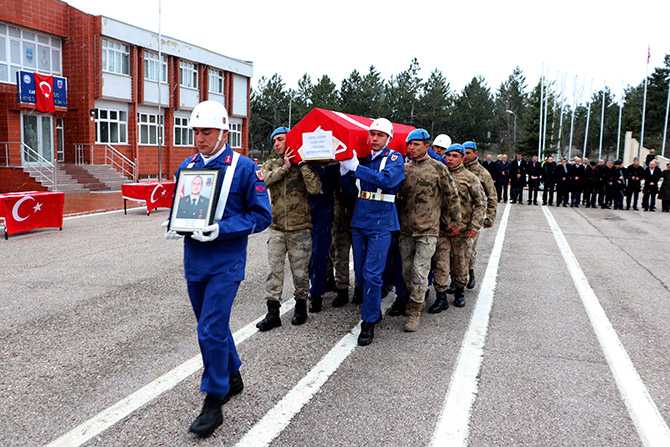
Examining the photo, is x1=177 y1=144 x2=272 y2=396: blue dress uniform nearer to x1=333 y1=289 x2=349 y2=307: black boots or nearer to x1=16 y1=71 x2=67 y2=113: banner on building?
x1=333 y1=289 x2=349 y2=307: black boots

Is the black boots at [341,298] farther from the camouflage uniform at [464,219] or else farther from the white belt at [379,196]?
the white belt at [379,196]

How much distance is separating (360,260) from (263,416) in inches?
85.0

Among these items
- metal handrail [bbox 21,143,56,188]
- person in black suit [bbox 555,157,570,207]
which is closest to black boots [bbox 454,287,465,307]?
person in black suit [bbox 555,157,570,207]

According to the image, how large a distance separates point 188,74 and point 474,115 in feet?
177

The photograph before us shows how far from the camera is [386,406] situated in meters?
3.72

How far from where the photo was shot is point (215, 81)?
39.9 m

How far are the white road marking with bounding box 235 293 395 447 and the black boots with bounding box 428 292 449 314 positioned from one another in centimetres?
135

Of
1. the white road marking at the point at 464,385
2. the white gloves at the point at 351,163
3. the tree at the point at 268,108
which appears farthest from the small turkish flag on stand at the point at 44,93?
the tree at the point at 268,108

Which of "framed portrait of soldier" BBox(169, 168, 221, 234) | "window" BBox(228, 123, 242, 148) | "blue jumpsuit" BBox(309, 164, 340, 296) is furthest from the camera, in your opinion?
"window" BBox(228, 123, 242, 148)

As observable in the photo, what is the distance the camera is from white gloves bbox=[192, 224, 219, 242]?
3.17 metres

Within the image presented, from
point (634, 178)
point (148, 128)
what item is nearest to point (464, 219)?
point (634, 178)

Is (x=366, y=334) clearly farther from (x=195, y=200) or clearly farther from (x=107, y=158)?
(x=107, y=158)

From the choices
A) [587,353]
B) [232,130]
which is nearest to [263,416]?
[587,353]

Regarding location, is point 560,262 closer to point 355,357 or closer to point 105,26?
point 355,357
